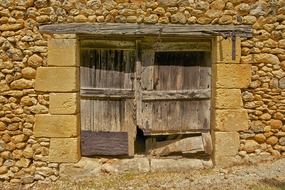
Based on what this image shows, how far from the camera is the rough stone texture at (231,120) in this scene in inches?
211

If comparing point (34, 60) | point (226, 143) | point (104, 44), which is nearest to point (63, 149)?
point (34, 60)

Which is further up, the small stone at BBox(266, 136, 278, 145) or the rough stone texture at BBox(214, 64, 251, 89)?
the rough stone texture at BBox(214, 64, 251, 89)

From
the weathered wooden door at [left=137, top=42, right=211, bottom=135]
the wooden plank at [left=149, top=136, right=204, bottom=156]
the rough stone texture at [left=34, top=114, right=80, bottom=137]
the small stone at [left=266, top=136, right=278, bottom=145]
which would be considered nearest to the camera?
the rough stone texture at [left=34, top=114, right=80, bottom=137]

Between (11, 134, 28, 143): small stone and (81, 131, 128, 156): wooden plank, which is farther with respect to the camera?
(81, 131, 128, 156): wooden plank

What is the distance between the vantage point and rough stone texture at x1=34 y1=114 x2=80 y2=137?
522 centimetres

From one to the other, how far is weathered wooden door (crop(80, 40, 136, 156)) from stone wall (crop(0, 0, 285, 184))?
413mm

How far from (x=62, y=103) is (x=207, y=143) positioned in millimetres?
2347

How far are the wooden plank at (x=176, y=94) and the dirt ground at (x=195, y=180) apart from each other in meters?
1.16

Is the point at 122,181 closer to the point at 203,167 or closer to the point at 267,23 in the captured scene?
the point at 203,167

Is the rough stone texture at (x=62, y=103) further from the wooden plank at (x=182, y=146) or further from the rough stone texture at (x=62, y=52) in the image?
the wooden plank at (x=182, y=146)

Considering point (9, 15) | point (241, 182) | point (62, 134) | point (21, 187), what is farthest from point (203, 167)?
point (9, 15)

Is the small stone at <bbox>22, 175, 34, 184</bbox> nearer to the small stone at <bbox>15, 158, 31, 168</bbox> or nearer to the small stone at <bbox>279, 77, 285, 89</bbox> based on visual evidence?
the small stone at <bbox>15, 158, 31, 168</bbox>

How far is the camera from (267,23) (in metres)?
5.30

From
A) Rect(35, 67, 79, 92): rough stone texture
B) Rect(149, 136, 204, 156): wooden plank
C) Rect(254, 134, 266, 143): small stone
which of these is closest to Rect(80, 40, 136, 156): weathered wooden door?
Rect(35, 67, 79, 92): rough stone texture
